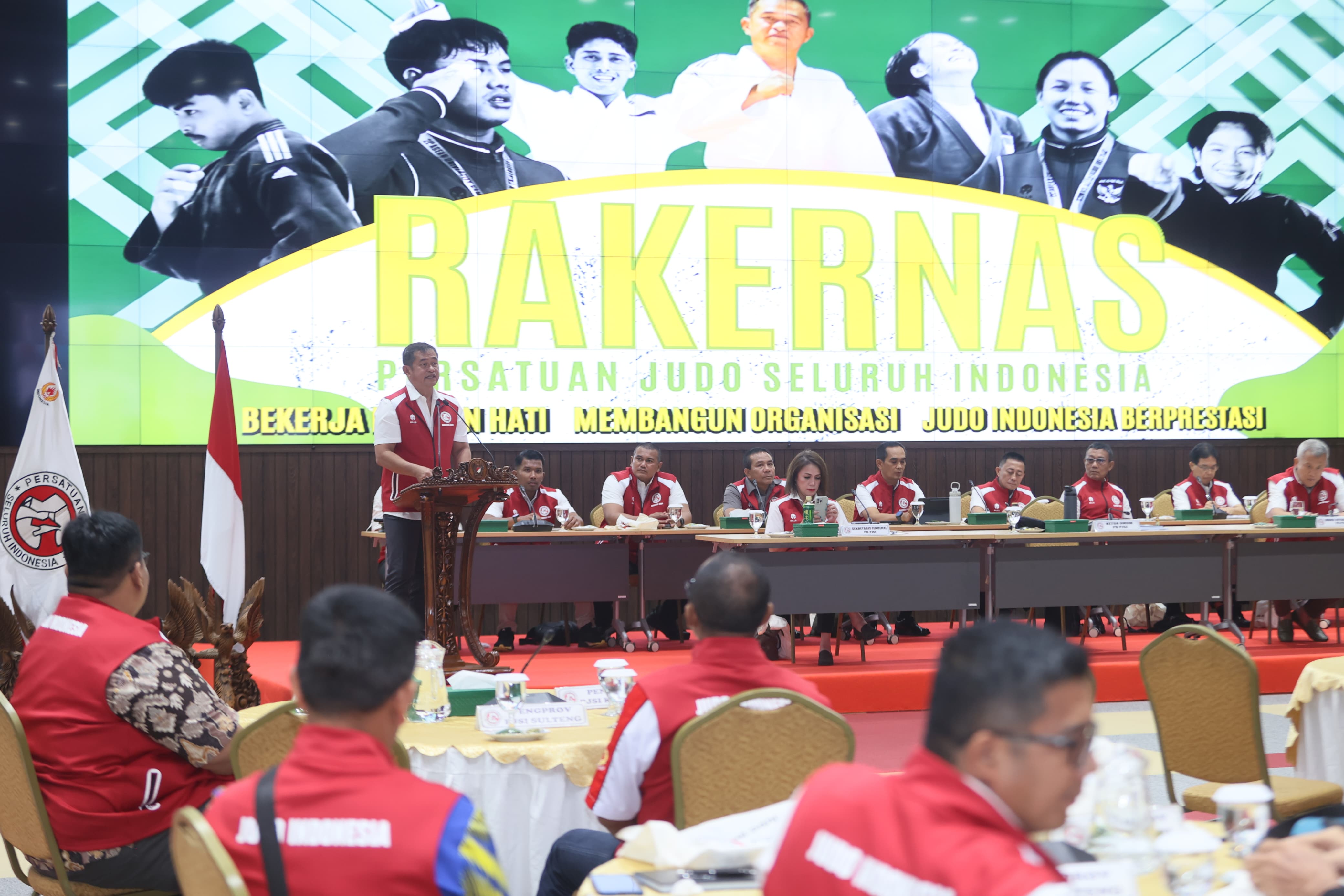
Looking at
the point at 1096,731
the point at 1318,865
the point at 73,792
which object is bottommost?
the point at 73,792

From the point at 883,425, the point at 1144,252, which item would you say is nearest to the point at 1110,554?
the point at 883,425

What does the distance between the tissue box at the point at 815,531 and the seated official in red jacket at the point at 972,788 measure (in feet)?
16.5

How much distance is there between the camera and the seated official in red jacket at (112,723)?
90.9 inches

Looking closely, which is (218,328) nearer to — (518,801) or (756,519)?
(518,801)

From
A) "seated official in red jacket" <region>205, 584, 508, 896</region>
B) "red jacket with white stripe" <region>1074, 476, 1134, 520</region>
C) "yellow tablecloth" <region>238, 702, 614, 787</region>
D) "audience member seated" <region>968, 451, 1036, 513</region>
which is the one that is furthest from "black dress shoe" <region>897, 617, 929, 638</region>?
"seated official in red jacket" <region>205, 584, 508, 896</region>

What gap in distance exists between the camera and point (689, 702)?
85.3 inches

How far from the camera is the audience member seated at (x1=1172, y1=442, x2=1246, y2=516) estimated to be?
26.9 ft

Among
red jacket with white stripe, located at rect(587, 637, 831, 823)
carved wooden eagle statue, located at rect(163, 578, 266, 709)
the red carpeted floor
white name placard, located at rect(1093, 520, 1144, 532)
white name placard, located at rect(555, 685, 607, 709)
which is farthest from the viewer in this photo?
white name placard, located at rect(1093, 520, 1144, 532)

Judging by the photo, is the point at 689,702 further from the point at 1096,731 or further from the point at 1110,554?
Answer: the point at 1110,554

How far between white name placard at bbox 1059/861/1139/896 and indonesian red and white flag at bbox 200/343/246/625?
4.15 metres

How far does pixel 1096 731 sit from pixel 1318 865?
1.66 feet

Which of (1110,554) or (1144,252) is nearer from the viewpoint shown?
(1110,554)

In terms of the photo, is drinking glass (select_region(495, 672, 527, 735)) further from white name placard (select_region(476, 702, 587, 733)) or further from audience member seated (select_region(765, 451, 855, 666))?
audience member seated (select_region(765, 451, 855, 666))

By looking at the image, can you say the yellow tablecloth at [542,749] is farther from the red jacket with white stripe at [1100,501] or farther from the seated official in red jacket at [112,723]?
the red jacket with white stripe at [1100,501]
